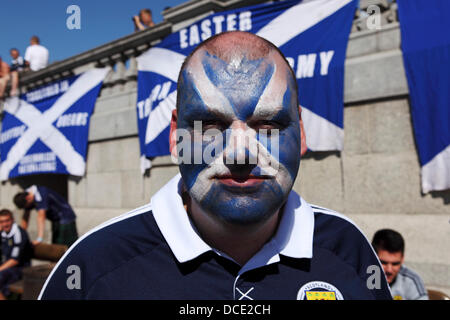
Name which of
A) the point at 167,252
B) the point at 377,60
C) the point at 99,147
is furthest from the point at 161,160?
the point at 167,252

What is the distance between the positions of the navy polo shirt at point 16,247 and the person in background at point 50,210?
118 cm

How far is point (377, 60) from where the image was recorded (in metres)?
5.27

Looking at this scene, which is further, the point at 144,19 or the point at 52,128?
the point at 52,128

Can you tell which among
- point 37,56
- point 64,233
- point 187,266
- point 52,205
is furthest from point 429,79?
point 37,56

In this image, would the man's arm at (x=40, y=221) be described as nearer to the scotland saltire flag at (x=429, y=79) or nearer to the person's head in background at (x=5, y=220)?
the person's head in background at (x=5, y=220)

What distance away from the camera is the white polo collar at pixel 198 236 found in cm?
166

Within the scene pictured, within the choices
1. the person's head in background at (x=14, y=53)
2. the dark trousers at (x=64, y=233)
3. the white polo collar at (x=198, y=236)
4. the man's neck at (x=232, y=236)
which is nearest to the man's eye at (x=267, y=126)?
the man's neck at (x=232, y=236)

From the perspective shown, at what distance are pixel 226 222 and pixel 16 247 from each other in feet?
18.3

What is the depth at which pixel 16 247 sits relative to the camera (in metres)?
5.89

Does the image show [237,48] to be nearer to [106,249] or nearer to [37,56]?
[106,249]

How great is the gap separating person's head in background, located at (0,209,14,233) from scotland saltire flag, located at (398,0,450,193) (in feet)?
20.0

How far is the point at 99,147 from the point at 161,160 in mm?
2248

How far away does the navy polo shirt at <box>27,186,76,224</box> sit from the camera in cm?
739
